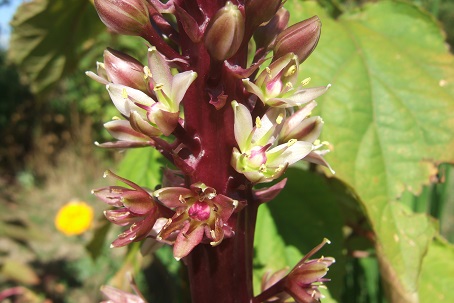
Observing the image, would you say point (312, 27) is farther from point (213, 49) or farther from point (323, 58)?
point (323, 58)

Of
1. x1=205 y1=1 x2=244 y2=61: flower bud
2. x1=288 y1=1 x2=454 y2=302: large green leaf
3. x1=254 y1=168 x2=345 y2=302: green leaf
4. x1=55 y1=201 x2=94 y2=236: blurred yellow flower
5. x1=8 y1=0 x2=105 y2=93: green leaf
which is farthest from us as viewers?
x1=55 y1=201 x2=94 y2=236: blurred yellow flower

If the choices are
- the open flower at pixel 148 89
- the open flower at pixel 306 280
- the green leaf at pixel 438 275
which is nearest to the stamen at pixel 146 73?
the open flower at pixel 148 89

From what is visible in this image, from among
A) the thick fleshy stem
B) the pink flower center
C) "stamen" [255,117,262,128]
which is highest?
"stamen" [255,117,262,128]

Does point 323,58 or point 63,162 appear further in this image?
point 63,162

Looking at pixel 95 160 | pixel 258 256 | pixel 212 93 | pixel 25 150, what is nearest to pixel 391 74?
pixel 258 256

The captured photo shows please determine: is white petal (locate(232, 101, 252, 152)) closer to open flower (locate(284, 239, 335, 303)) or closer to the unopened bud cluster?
the unopened bud cluster

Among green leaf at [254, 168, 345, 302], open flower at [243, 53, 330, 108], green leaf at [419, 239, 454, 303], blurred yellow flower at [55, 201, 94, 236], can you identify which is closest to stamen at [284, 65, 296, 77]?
open flower at [243, 53, 330, 108]
